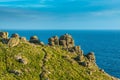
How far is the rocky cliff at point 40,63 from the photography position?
115125 millimetres

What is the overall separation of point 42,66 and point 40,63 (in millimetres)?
2002

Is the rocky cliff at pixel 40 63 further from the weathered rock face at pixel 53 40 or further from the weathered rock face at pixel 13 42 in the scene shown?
the weathered rock face at pixel 53 40

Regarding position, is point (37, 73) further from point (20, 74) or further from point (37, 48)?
point (37, 48)

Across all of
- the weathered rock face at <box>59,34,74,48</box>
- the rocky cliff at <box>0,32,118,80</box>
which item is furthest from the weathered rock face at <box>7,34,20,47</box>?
the weathered rock face at <box>59,34,74,48</box>

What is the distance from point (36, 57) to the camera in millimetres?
127062

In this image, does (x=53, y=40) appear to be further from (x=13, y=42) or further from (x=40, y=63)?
(x=40, y=63)

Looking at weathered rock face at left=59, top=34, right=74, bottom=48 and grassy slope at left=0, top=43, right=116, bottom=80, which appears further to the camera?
weathered rock face at left=59, top=34, right=74, bottom=48

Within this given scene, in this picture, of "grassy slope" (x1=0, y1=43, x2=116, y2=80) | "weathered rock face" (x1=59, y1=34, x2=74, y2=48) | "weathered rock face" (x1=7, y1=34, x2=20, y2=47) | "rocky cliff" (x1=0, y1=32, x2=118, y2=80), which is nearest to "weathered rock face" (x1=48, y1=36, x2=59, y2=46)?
"weathered rock face" (x1=59, y1=34, x2=74, y2=48)

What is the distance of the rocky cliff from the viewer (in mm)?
115125

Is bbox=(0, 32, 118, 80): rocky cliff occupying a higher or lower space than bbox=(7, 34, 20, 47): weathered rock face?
lower

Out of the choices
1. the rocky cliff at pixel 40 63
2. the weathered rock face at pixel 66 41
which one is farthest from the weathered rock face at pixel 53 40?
the rocky cliff at pixel 40 63

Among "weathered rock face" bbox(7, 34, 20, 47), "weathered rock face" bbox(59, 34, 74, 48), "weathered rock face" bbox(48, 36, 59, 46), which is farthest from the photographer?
"weathered rock face" bbox(59, 34, 74, 48)

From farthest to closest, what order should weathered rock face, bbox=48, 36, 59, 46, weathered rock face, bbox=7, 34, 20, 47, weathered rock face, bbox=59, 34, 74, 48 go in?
weathered rock face, bbox=59, 34, 74, 48
weathered rock face, bbox=48, 36, 59, 46
weathered rock face, bbox=7, 34, 20, 47

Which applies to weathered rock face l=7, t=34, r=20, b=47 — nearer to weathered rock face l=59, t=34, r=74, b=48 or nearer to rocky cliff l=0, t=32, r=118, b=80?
rocky cliff l=0, t=32, r=118, b=80
